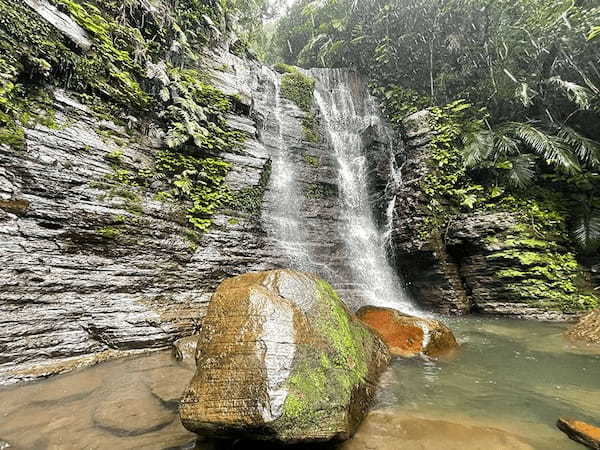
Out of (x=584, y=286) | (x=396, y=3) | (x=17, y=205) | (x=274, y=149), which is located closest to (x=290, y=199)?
(x=274, y=149)

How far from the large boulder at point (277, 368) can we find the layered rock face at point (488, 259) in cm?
569

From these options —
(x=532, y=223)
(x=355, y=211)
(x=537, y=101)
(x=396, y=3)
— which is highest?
(x=396, y=3)

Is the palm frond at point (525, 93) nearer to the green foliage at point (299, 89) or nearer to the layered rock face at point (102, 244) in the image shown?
the green foliage at point (299, 89)

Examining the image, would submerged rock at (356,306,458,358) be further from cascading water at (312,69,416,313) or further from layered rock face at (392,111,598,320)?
layered rock face at (392,111,598,320)

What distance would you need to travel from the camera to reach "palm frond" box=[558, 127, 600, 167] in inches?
297

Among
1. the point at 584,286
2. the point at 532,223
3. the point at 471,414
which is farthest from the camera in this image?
the point at 532,223

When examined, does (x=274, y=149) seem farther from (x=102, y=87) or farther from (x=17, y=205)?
(x=17, y=205)

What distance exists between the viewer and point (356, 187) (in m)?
10.5

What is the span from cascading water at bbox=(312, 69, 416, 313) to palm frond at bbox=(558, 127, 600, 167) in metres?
5.56

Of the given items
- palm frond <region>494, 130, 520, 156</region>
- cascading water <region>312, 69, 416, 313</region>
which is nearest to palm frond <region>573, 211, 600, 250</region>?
palm frond <region>494, 130, 520, 156</region>

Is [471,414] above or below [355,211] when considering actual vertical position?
below

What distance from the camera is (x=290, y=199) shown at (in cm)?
905

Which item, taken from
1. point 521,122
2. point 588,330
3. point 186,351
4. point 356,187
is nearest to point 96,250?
point 186,351

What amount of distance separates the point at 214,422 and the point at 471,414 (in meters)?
2.32
